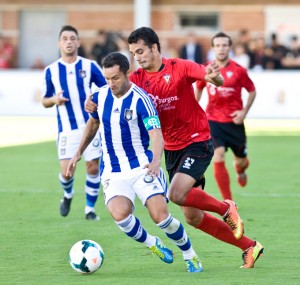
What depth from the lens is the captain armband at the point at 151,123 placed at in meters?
7.55

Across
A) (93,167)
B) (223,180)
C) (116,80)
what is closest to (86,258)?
(116,80)

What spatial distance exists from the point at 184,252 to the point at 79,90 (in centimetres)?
360

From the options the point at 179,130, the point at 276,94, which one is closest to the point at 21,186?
the point at 179,130

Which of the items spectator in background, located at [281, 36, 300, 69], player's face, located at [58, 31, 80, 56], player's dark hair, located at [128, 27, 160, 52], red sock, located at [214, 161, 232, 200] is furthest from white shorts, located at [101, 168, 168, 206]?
spectator in background, located at [281, 36, 300, 69]

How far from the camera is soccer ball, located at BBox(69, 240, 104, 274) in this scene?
294 inches

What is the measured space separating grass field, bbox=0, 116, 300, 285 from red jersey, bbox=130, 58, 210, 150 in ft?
3.47

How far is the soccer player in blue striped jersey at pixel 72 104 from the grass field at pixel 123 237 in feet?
1.26

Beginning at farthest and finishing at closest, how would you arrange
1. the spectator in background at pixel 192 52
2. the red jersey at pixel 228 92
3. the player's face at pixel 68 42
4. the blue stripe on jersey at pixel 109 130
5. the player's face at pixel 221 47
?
the spectator in background at pixel 192 52
the red jersey at pixel 228 92
the player's face at pixel 221 47
the player's face at pixel 68 42
the blue stripe on jersey at pixel 109 130

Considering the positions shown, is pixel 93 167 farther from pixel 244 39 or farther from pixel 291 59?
pixel 244 39

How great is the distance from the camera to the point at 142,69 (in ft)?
26.6

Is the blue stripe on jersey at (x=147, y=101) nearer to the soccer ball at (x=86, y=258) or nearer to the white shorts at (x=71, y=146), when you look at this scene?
the soccer ball at (x=86, y=258)

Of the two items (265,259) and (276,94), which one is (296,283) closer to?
(265,259)

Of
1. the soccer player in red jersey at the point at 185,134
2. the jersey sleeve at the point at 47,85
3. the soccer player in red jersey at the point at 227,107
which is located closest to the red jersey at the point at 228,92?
the soccer player in red jersey at the point at 227,107

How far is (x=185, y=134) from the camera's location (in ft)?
26.9
